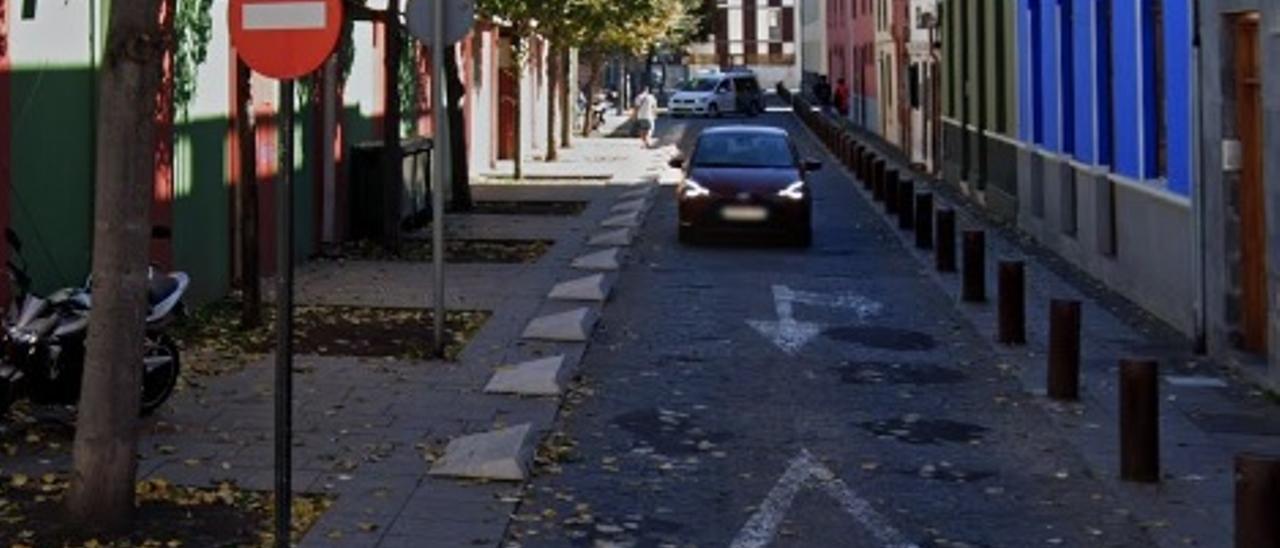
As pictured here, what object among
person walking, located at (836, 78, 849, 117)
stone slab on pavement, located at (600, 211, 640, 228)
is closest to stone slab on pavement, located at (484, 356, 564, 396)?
stone slab on pavement, located at (600, 211, 640, 228)

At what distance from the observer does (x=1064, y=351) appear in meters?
10.4

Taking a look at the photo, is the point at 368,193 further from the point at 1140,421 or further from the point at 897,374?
the point at 1140,421

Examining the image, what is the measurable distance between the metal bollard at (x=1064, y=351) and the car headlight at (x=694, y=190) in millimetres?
9768

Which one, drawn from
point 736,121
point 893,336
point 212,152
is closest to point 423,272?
point 212,152

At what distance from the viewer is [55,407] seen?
361 inches

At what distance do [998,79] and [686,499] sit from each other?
57.2 feet

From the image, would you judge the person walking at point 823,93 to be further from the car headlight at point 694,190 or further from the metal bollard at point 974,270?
the metal bollard at point 974,270

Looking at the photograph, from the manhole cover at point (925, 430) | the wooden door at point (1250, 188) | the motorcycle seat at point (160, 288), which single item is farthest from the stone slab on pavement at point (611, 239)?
the motorcycle seat at point (160, 288)

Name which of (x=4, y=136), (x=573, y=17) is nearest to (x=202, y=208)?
(x=4, y=136)

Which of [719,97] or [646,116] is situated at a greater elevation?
[719,97]

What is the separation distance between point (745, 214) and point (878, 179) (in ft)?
25.3

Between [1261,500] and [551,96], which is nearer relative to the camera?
[1261,500]

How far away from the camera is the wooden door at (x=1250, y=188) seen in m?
11.7

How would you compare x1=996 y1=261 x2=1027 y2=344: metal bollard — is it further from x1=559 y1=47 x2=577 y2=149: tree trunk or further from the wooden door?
x1=559 y1=47 x2=577 y2=149: tree trunk
